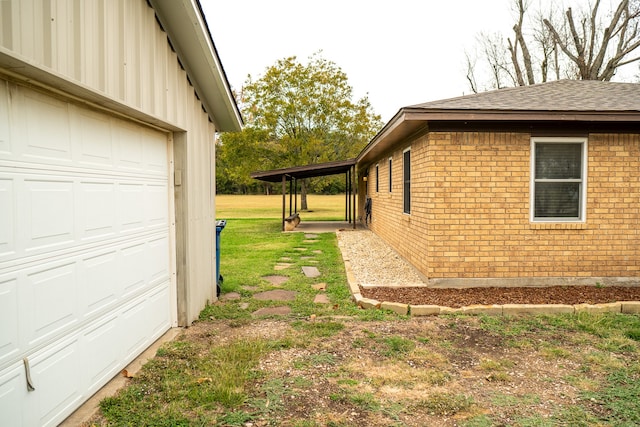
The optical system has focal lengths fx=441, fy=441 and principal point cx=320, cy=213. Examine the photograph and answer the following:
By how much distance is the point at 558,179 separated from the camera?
24.7ft

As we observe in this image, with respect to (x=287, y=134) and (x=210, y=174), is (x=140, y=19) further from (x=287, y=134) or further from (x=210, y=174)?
(x=287, y=134)

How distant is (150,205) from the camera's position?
15.7ft

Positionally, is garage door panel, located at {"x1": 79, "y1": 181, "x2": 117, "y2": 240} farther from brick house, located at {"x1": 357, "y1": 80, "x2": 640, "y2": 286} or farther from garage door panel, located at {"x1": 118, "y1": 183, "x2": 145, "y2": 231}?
brick house, located at {"x1": 357, "y1": 80, "x2": 640, "y2": 286}

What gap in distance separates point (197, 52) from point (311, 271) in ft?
17.4

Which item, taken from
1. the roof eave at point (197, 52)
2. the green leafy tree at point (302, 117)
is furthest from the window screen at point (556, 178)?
the green leafy tree at point (302, 117)

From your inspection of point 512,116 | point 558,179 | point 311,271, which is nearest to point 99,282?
point 311,271

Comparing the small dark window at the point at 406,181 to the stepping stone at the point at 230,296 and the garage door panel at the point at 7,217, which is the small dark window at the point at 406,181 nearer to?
the stepping stone at the point at 230,296

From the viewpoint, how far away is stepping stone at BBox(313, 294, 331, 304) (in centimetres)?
668

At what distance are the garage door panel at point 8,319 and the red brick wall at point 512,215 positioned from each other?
6.00 meters

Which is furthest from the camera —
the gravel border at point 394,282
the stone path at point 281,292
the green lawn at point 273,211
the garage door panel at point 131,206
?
the green lawn at point 273,211

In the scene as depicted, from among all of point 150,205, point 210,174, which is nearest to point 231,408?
point 150,205

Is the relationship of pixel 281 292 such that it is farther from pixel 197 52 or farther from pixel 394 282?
pixel 197 52

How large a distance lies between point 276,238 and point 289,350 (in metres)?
11.0

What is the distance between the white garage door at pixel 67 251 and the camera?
8.77 feet
